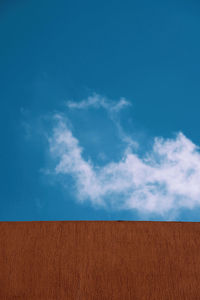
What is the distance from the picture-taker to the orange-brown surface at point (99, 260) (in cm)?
33

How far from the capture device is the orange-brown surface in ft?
1.07

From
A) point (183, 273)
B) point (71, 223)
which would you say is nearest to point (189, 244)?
point (183, 273)

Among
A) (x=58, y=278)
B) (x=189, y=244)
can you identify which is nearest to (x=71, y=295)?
(x=58, y=278)

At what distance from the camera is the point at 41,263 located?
344mm

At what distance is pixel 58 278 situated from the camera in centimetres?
33

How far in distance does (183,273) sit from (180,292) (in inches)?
0.8

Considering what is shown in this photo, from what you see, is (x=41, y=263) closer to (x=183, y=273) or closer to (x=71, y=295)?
(x=71, y=295)

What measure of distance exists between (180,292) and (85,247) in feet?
0.37

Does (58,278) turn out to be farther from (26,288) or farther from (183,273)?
(183,273)

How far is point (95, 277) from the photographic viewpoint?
13.2 inches

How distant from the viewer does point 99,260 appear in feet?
1.13

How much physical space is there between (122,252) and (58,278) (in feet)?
0.25

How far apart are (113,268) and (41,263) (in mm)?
81

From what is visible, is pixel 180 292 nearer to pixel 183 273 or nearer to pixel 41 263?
pixel 183 273
